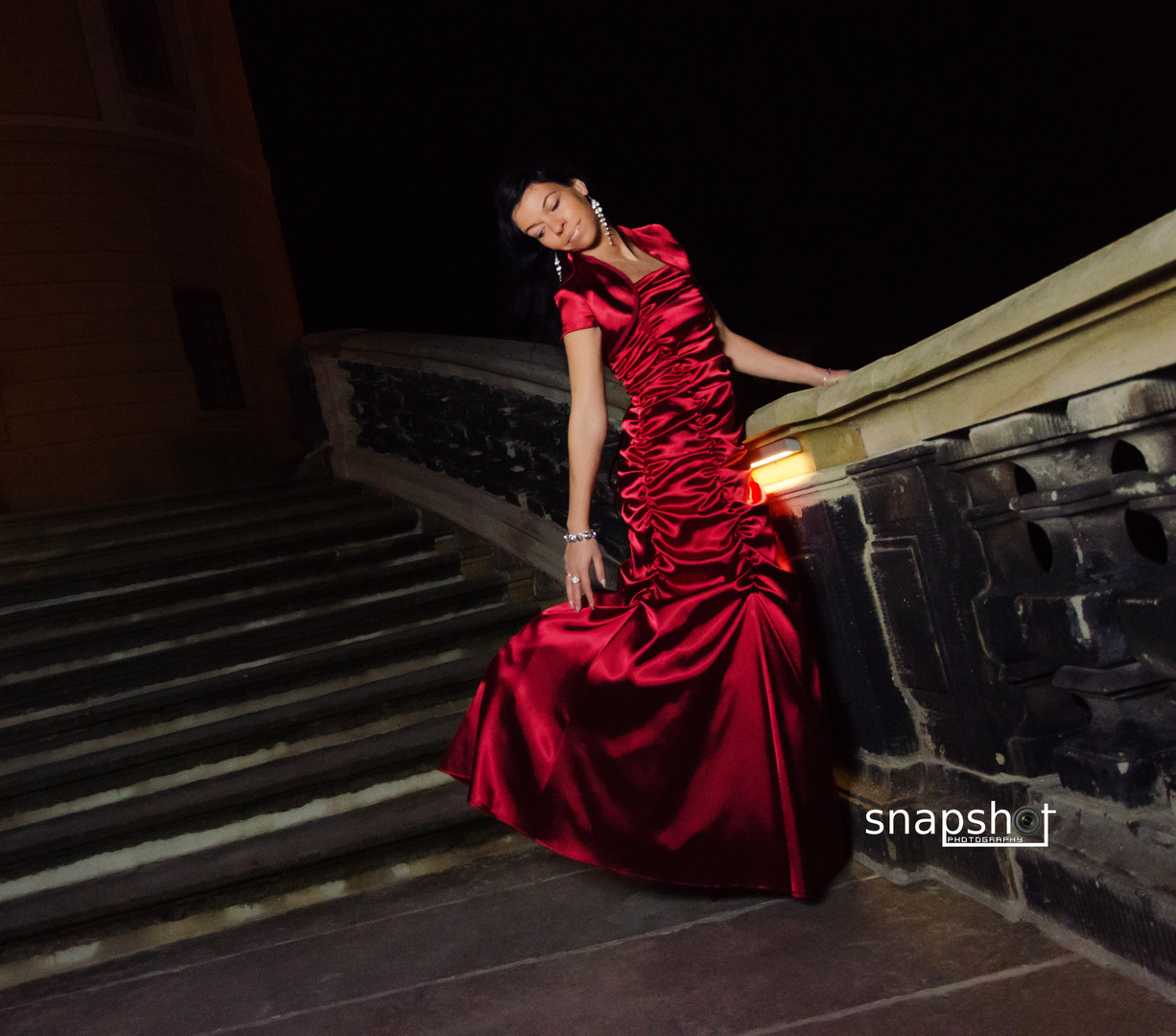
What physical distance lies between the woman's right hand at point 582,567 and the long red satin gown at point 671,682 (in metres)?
0.04

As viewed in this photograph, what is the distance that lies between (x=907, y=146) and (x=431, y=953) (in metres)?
13.4

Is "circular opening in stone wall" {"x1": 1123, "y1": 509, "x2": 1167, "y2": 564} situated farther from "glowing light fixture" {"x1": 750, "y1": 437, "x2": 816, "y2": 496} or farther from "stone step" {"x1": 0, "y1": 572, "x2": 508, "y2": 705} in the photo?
"stone step" {"x1": 0, "y1": 572, "x2": 508, "y2": 705}

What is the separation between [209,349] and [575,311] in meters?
10.3

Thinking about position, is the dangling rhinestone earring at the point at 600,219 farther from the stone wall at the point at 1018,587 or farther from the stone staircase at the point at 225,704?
the stone staircase at the point at 225,704

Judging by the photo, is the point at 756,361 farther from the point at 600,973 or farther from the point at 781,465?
the point at 600,973

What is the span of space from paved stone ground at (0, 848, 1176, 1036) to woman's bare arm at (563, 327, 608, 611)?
0.87 m

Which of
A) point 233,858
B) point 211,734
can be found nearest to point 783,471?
point 233,858

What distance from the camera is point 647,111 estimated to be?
12500 millimetres

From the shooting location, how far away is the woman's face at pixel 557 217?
2209 mm

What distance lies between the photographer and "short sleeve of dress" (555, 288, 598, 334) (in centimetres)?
220

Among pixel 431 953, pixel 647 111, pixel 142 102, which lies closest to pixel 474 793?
pixel 431 953

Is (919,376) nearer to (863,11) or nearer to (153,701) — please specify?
(153,701)

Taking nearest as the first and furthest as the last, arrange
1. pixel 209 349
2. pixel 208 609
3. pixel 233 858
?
1. pixel 233 858
2. pixel 208 609
3. pixel 209 349
